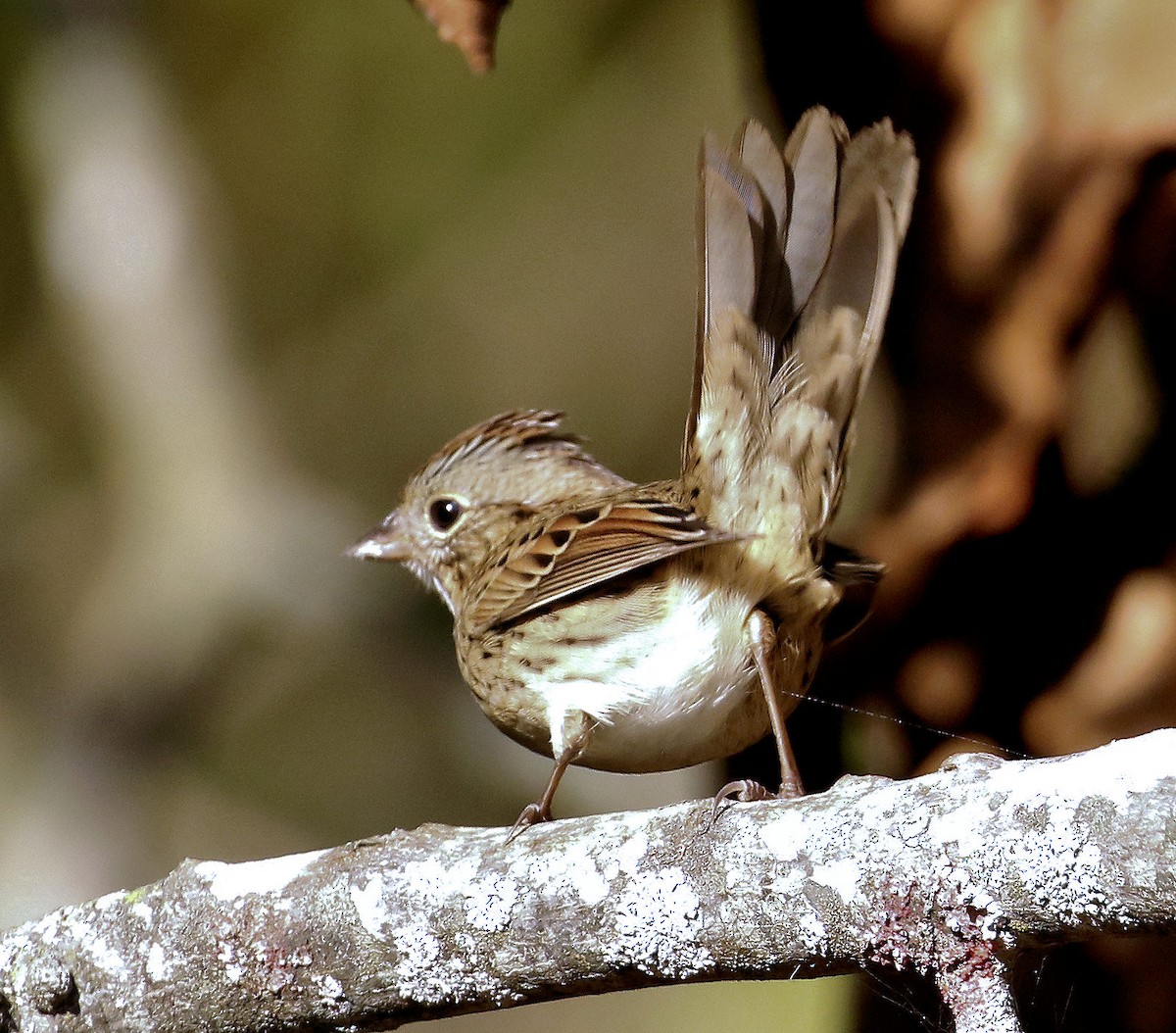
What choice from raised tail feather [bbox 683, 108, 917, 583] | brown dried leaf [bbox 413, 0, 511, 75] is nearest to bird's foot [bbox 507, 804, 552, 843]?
raised tail feather [bbox 683, 108, 917, 583]

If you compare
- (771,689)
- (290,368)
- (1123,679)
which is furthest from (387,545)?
(290,368)

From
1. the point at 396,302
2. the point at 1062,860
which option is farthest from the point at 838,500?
the point at 396,302

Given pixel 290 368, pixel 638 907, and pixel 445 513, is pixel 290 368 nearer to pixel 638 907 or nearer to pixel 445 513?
pixel 445 513

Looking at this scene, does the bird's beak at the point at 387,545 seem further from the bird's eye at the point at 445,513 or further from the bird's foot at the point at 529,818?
the bird's foot at the point at 529,818

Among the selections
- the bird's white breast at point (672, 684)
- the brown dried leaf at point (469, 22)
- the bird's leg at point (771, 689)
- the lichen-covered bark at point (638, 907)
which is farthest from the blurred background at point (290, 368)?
the lichen-covered bark at point (638, 907)

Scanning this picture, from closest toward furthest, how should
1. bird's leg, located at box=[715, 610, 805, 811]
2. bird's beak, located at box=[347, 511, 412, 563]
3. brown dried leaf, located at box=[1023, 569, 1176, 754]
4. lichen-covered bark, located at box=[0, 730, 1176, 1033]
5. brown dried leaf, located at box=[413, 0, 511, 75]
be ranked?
1. lichen-covered bark, located at box=[0, 730, 1176, 1033]
2. bird's leg, located at box=[715, 610, 805, 811]
3. brown dried leaf, located at box=[1023, 569, 1176, 754]
4. brown dried leaf, located at box=[413, 0, 511, 75]
5. bird's beak, located at box=[347, 511, 412, 563]

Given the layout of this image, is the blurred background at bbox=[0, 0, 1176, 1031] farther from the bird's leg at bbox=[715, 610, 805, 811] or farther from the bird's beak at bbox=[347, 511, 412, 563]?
the bird's leg at bbox=[715, 610, 805, 811]

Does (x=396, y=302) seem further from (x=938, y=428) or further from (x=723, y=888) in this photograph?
(x=723, y=888)
